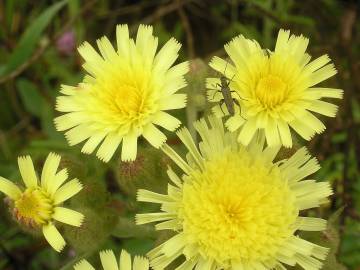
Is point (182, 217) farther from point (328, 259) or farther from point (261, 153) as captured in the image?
point (328, 259)

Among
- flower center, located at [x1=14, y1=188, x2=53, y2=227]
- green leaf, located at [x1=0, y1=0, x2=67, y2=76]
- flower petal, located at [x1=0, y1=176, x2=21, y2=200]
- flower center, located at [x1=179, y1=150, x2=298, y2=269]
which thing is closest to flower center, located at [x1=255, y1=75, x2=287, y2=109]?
flower center, located at [x1=179, y1=150, x2=298, y2=269]

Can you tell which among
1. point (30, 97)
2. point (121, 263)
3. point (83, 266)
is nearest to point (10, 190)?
point (83, 266)

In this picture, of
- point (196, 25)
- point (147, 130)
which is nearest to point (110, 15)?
point (196, 25)

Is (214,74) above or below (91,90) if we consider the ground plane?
above

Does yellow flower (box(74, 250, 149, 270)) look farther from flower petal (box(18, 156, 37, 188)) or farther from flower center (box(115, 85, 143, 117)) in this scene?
flower center (box(115, 85, 143, 117))

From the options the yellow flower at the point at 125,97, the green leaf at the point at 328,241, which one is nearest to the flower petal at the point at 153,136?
the yellow flower at the point at 125,97

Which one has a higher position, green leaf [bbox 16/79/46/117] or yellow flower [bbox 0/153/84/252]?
green leaf [bbox 16/79/46/117]
